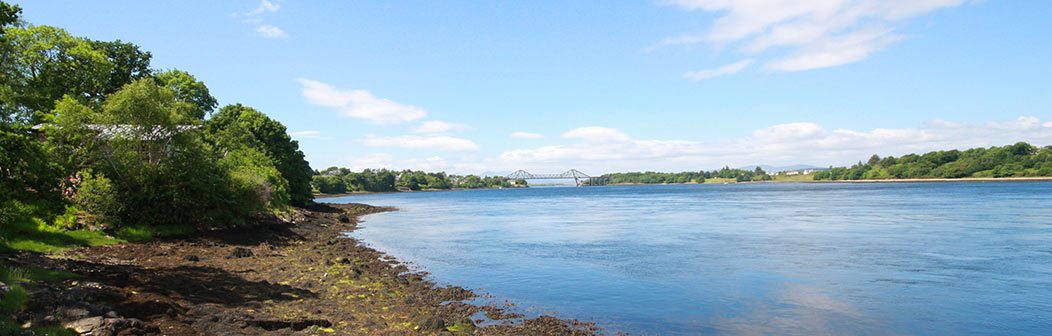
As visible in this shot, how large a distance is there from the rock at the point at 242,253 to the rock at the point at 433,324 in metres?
15.0

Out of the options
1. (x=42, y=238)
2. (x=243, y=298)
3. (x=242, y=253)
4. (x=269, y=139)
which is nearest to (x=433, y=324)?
(x=243, y=298)

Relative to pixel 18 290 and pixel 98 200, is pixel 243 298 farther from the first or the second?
pixel 98 200

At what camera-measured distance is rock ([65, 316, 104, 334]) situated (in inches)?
412

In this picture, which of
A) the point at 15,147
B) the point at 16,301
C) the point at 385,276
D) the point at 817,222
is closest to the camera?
the point at 16,301

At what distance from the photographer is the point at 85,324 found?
10.6m

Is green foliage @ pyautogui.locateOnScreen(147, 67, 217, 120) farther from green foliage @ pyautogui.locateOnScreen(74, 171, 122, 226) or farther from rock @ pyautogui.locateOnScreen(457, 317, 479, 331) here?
rock @ pyautogui.locateOnScreen(457, 317, 479, 331)

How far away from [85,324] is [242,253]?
15.7 meters

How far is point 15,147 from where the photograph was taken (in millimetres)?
16828

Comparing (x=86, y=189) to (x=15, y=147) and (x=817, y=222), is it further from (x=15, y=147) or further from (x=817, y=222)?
(x=817, y=222)

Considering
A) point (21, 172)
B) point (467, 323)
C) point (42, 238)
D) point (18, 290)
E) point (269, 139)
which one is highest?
point (269, 139)

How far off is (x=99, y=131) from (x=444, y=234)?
80.2 feet

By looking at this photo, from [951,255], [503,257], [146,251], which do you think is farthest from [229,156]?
[951,255]

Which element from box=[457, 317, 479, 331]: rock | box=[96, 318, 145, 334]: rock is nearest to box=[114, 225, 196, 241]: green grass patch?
box=[96, 318, 145, 334]: rock

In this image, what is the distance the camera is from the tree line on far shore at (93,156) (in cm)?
2056
